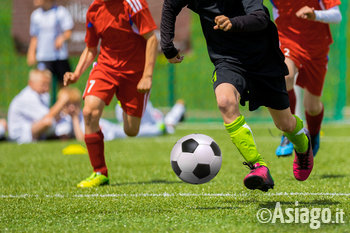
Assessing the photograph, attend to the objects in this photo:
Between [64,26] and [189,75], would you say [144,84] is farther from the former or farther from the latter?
[189,75]

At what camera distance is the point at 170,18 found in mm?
3926

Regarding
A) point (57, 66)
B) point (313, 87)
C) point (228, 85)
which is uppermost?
point (228, 85)

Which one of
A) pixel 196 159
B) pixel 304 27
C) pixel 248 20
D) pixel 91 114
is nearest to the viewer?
pixel 248 20

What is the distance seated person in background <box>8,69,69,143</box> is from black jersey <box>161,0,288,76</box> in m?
6.26

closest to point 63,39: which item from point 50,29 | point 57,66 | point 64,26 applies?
point 64,26

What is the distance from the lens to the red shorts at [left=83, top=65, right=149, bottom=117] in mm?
5070

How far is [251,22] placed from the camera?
358 cm

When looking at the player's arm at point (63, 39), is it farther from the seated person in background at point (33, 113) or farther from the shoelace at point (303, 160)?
the shoelace at point (303, 160)

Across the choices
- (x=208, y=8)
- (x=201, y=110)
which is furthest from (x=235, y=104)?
(x=201, y=110)

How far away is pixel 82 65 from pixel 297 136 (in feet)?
6.57

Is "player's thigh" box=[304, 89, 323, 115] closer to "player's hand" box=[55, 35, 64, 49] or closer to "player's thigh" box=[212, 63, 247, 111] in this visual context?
"player's thigh" box=[212, 63, 247, 111]

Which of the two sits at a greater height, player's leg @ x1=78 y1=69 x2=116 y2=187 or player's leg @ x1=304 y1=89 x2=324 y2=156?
player's leg @ x1=78 y1=69 x2=116 y2=187

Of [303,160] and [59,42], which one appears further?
[59,42]

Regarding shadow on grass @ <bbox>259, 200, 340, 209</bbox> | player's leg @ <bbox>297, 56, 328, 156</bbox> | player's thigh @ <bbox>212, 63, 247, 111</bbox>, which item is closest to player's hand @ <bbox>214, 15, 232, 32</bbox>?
player's thigh @ <bbox>212, 63, 247, 111</bbox>
